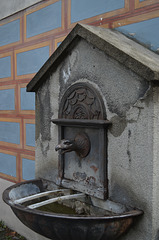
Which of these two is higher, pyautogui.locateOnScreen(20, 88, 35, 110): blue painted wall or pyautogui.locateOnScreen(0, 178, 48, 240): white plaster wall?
pyautogui.locateOnScreen(20, 88, 35, 110): blue painted wall

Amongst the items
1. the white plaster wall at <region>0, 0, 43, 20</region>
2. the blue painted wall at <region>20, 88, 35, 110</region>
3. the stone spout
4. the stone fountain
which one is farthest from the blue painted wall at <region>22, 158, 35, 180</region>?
the white plaster wall at <region>0, 0, 43, 20</region>

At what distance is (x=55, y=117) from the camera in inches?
117

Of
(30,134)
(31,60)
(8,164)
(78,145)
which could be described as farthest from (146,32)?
(8,164)

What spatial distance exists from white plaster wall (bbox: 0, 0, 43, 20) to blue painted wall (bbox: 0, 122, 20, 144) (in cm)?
176

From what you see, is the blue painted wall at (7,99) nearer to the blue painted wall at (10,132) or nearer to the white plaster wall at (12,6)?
the blue painted wall at (10,132)

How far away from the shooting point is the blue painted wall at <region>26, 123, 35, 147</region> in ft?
13.8

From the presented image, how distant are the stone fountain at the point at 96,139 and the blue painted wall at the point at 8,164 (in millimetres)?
1649

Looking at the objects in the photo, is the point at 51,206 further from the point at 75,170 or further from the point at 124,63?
the point at 124,63

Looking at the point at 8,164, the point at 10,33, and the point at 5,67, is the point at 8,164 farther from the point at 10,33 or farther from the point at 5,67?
the point at 10,33

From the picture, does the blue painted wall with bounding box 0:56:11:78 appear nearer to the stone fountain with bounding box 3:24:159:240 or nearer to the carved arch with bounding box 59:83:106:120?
the stone fountain with bounding box 3:24:159:240

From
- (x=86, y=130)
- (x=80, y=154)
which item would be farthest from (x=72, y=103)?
(x=80, y=154)

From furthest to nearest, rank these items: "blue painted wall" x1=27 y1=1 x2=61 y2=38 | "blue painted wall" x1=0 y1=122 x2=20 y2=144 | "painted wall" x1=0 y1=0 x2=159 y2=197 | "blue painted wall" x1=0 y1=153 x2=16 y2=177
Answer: "blue painted wall" x1=0 y1=153 x2=16 y2=177, "blue painted wall" x1=0 y1=122 x2=20 y2=144, "blue painted wall" x1=27 y1=1 x2=61 y2=38, "painted wall" x1=0 y1=0 x2=159 y2=197

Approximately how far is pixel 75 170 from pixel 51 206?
519 millimetres

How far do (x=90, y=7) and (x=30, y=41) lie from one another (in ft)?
4.20
